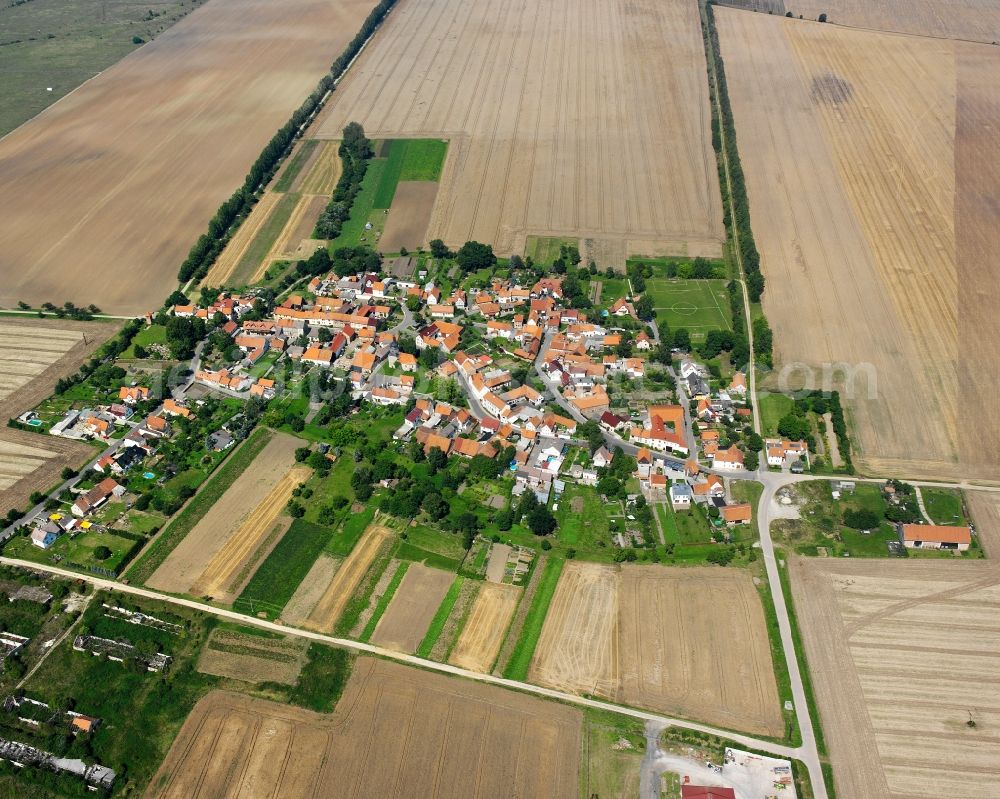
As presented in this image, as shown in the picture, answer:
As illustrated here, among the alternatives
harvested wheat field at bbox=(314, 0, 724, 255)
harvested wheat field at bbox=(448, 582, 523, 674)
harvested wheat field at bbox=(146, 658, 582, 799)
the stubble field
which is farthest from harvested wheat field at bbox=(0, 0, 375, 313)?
harvested wheat field at bbox=(146, 658, 582, 799)

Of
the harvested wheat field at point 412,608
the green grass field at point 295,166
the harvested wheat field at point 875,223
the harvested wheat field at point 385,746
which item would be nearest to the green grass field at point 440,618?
the harvested wheat field at point 412,608

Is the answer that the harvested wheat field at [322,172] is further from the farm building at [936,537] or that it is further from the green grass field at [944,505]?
the farm building at [936,537]

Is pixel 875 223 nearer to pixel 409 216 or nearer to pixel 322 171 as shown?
pixel 409 216

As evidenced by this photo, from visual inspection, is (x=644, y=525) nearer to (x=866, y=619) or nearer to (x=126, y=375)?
(x=866, y=619)

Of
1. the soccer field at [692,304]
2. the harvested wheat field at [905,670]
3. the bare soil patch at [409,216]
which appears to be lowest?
the harvested wheat field at [905,670]

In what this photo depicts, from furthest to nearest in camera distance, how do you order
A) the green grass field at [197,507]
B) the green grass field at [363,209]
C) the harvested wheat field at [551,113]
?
the harvested wheat field at [551,113]
the green grass field at [363,209]
the green grass field at [197,507]

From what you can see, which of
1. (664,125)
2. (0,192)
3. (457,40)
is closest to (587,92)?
(664,125)

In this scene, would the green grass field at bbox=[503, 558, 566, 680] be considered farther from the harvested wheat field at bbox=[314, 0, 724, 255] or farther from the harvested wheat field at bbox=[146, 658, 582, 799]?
the harvested wheat field at bbox=[314, 0, 724, 255]
